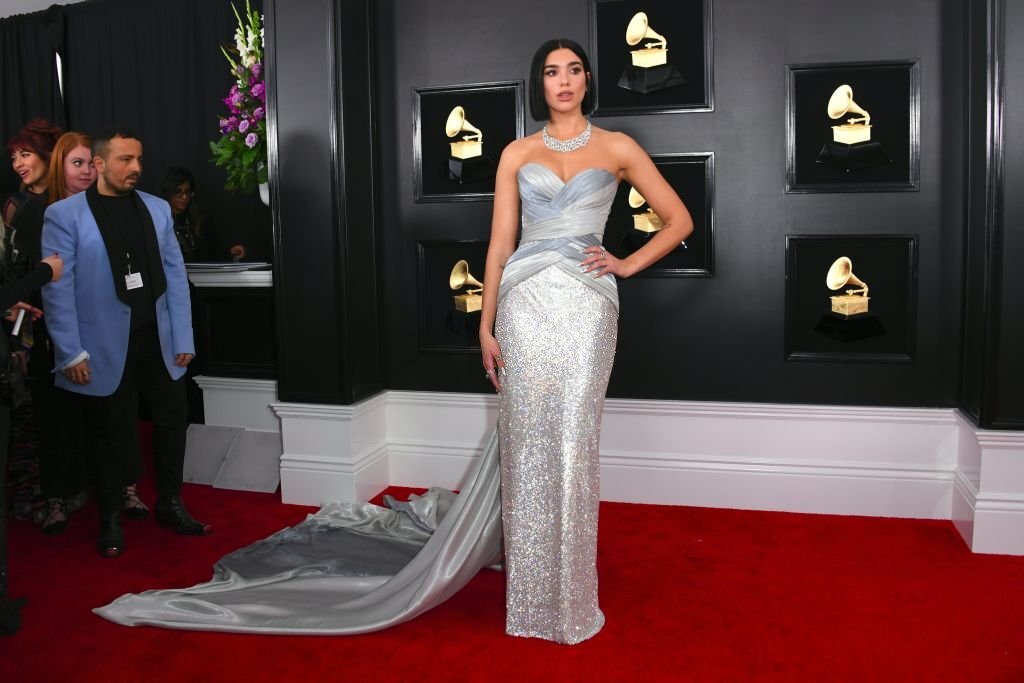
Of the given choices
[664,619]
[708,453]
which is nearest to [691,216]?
[708,453]

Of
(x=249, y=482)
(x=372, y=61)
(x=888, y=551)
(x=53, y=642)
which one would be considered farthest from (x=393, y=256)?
(x=888, y=551)

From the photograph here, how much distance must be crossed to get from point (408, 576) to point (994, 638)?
76.0 inches

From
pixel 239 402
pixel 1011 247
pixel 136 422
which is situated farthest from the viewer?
pixel 239 402

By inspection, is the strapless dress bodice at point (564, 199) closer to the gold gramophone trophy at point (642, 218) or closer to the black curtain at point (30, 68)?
the gold gramophone trophy at point (642, 218)

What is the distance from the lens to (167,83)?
20.5 ft

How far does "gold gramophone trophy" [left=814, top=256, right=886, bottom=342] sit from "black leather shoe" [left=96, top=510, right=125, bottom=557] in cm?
324

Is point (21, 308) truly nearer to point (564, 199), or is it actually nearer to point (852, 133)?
point (564, 199)

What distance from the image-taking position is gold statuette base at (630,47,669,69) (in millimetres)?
4016

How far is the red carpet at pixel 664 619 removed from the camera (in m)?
2.61

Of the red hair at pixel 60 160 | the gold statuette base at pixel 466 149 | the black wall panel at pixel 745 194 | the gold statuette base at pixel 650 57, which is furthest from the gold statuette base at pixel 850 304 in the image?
the red hair at pixel 60 160

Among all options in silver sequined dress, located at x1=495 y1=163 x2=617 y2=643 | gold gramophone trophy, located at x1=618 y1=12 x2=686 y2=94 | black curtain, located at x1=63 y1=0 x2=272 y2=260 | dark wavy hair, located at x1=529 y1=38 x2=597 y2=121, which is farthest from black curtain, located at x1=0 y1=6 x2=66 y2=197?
silver sequined dress, located at x1=495 y1=163 x2=617 y2=643

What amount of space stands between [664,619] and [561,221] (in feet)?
4.54

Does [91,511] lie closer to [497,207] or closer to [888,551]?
[497,207]

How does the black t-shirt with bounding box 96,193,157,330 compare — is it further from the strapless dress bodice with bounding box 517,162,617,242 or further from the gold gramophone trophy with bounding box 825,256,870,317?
the gold gramophone trophy with bounding box 825,256,870,317
